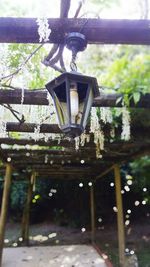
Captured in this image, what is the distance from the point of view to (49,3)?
1.88 metres

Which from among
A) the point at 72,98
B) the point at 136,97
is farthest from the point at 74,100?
the point at 136,97

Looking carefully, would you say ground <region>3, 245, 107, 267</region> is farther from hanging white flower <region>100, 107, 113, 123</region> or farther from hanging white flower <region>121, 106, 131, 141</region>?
hanging white flower <region>100, 107, 113, 123</region>

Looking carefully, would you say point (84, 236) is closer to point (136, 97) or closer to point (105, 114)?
point (105, 114)

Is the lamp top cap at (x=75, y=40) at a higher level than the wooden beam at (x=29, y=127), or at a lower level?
higher

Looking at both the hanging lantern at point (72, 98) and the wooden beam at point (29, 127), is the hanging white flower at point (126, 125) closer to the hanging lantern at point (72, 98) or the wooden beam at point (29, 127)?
the wooden beam at point (29, 127)

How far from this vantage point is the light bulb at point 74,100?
1.40 metres

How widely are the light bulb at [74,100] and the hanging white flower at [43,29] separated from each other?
248 mm

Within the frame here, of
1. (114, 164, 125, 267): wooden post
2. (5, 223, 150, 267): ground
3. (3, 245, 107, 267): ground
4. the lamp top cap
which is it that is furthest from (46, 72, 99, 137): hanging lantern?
(5, 223, 150, 267): ground

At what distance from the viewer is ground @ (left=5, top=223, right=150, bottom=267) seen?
253 inches

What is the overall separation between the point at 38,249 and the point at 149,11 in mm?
6060

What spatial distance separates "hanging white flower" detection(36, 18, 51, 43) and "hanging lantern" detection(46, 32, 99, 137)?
9cm

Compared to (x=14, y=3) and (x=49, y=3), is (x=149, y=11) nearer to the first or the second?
(x=49, y=3)

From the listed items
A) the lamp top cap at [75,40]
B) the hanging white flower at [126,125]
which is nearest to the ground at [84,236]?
the hanging white flower at [126,125]

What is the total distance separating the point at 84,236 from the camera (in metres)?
8.05
